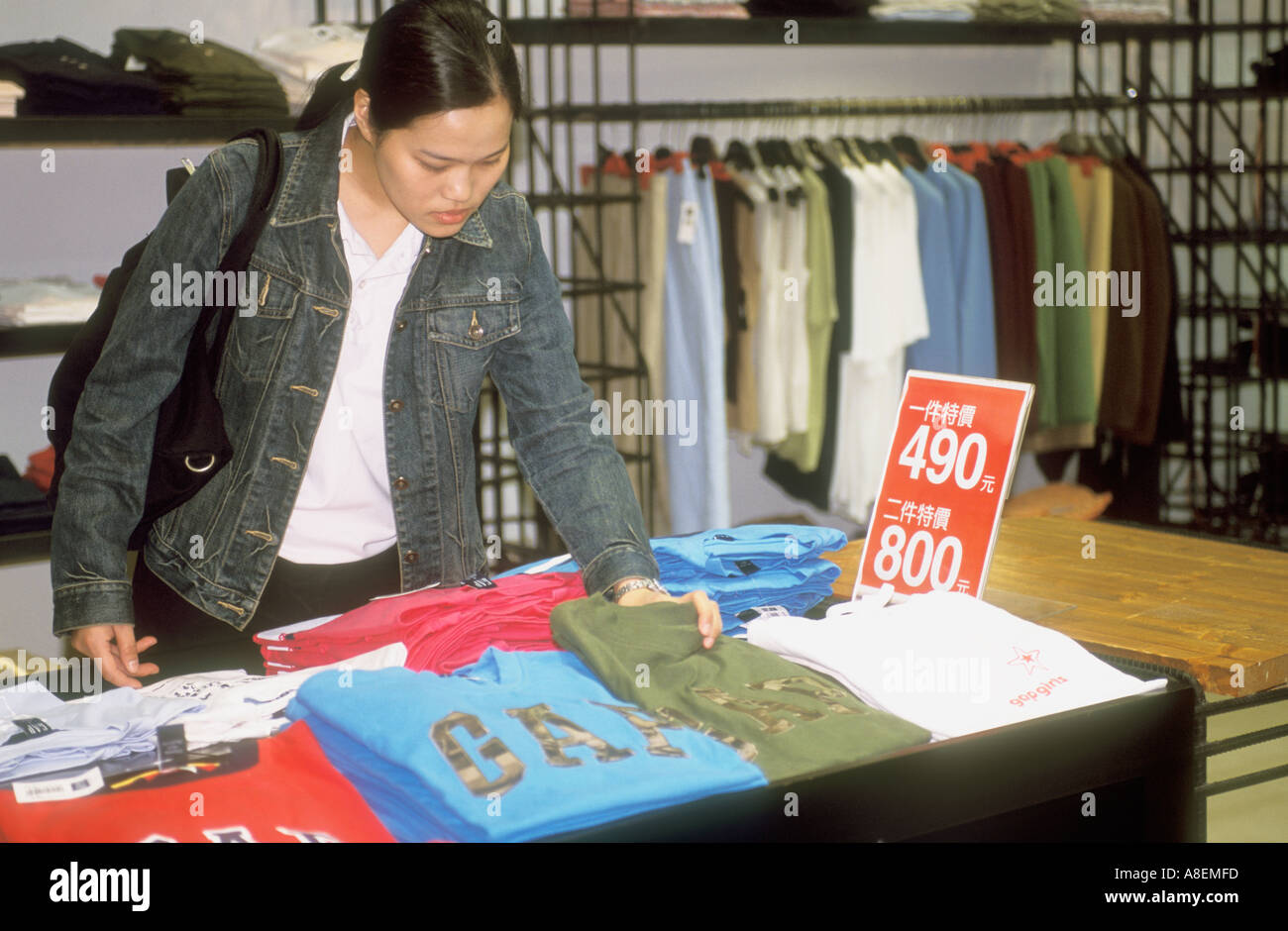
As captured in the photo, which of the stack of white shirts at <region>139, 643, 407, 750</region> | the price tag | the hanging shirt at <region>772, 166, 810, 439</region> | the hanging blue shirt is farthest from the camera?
the hanging blue shirt

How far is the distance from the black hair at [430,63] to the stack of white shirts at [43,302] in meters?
1.68

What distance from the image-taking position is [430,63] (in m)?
1.58

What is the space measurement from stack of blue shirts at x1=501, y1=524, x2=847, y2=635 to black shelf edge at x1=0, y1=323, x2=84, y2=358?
70.4 inches

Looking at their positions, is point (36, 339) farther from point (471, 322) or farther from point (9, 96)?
point (471, 322)

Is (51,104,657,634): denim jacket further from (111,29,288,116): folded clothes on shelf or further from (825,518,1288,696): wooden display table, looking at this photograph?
(111,29,288,116): folded clothes on shelf

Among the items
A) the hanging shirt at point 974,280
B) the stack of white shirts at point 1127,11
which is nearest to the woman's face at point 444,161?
the hanging shirt at point 974,280

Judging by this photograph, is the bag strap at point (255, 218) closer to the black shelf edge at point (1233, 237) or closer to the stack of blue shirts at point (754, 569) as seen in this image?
the stack of blue shirts at point (754, 569)

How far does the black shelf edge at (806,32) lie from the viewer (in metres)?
3.91

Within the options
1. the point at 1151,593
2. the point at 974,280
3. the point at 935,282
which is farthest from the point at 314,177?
the point at 974,280

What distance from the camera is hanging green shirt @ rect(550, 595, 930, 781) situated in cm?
128

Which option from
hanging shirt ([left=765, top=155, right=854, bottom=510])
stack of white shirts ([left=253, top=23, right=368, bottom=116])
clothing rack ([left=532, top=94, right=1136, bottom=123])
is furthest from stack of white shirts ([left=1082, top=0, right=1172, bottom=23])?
stack of white shirts ([left=253, top=23, right=368, bottom=116])

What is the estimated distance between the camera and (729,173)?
4.11 meters
